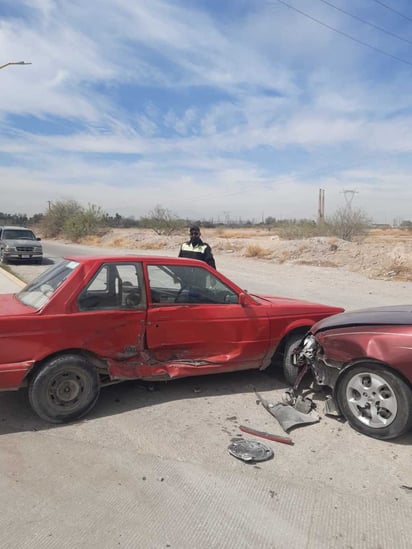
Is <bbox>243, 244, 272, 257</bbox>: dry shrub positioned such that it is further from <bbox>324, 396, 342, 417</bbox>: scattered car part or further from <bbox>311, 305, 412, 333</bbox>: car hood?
<bbox>324, 396, 342, 417</bbox>: scattered car part

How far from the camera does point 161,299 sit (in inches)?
173

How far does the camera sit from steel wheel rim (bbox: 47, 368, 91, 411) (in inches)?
150

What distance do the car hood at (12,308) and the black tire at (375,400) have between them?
285 centimetres

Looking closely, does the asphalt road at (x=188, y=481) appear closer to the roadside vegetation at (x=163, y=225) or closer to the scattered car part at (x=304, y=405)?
the scattered car part at (x=304, y=405)

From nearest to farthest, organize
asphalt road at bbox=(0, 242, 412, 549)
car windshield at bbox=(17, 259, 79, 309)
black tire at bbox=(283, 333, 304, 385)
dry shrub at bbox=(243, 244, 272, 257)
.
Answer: asphalt road at bbox=(0, 242, 412, 549) < car windshield at bbox=(17, 259, 79, 309) < black tire at bbox=(283, 333, 304, 385) < dry shrub at bbox=(243, 244, 272, 257)

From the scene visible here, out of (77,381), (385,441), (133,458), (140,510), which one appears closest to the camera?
(140,510)

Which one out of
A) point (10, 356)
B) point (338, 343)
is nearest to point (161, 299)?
point (10, 356)

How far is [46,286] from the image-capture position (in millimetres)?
4297

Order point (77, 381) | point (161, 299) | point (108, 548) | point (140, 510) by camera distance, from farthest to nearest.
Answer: point (161, 299)
point (77, 381)
point (140, 510)
point (108, 548)

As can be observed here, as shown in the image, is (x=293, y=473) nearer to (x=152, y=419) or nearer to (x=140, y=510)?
(x=140, y=510)

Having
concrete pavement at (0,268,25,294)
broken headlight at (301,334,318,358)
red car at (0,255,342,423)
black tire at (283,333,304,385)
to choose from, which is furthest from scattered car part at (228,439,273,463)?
concrete pavement at (0,268,25,294)

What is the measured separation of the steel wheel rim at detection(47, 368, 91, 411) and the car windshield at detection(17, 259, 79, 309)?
668mm

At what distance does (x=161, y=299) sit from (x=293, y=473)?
2022mm

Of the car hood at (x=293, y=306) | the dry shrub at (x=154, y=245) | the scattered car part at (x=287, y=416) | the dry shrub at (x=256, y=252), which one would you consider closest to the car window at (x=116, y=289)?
the car hood at (x=293, y=306)
